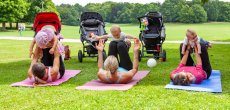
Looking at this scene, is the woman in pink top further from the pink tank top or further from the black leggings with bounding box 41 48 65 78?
the black leggings with bounding box 41 48 65 78

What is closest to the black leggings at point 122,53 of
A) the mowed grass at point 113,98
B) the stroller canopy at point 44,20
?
the mowed grass at point 113,98

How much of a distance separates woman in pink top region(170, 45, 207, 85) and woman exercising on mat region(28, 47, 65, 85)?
220 cm

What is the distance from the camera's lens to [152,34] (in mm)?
10961

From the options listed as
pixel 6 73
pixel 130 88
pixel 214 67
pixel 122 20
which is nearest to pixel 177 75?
pixel 130 88

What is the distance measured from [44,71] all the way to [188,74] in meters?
2.62

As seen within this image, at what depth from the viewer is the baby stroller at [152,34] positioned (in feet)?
35.2

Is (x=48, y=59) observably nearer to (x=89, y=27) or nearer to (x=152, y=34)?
(x=89, y=27)

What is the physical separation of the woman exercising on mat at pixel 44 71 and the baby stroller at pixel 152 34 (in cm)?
390

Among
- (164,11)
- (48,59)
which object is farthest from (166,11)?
(48,59)

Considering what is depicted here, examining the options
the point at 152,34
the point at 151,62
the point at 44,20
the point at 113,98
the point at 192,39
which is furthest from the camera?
the point at 152,34

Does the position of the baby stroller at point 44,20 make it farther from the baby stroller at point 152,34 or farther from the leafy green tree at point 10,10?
the leafy green tree at point 10,10

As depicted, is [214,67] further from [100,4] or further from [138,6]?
[100,4]

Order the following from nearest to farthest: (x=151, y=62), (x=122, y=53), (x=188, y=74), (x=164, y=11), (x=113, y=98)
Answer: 1. (x=113, y=98)
2. (x=188, y=74)
3. (x=122, y=53)
4. (x=151, y=62)
5. (x=164, y=11)

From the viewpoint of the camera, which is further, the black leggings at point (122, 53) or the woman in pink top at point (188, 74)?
the black leggings at point (122, 53)
